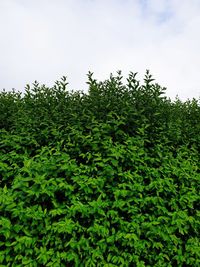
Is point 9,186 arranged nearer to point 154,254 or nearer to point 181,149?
point 154,254

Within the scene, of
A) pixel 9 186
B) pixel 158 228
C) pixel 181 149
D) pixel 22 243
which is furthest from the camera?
pixel 181 149

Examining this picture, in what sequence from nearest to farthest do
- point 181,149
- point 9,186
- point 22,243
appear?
point 22,243 → point 9,186 → point 181,149

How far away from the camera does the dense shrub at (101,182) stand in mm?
4121

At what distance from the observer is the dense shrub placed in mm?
4121

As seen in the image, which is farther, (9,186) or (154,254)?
(9,186)

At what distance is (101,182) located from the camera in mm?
4328

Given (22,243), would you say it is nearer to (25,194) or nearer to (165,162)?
(25,194)

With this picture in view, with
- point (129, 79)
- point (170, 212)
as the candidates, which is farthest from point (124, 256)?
point (129, 79)

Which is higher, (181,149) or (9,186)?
(181,149)

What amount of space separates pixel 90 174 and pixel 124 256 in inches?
39.4

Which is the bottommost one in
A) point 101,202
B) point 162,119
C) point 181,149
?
point 101,202

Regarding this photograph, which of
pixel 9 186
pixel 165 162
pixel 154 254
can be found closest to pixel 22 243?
pixel 9 186

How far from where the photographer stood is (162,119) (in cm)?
543

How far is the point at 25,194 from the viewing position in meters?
4.35
